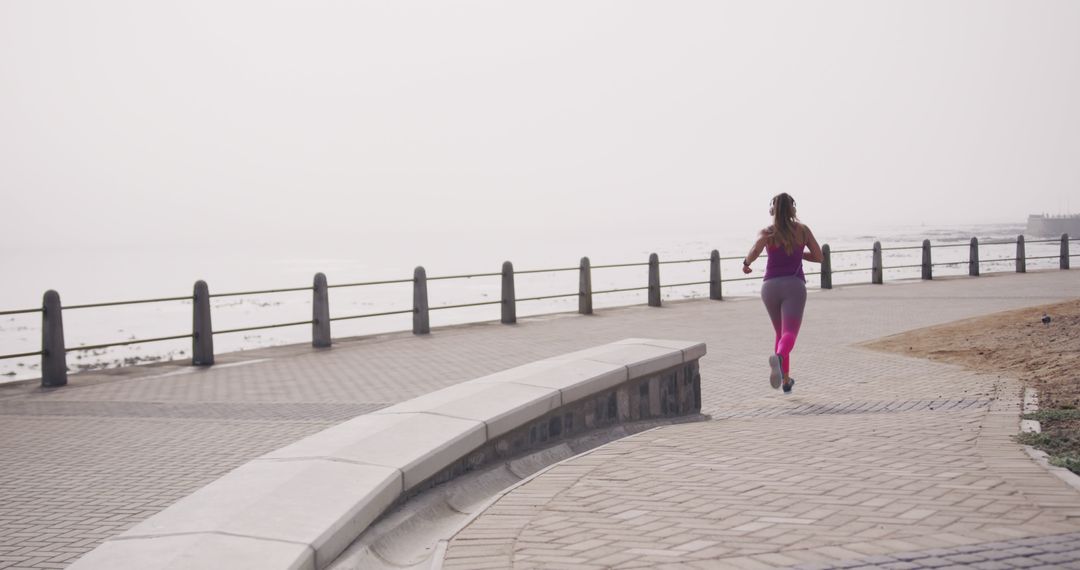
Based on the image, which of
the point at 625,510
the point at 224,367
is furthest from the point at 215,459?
the point at 224,367

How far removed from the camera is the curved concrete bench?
14.0 feet

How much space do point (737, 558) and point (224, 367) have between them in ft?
35.2

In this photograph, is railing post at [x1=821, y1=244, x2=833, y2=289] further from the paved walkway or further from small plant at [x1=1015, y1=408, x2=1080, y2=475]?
small plant at [x1=1015, y1=408, x2=1080, y2=475]

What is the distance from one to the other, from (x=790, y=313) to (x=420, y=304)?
8694mm

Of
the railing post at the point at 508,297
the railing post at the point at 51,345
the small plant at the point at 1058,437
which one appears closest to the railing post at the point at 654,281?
the railing post at the point at 508,297

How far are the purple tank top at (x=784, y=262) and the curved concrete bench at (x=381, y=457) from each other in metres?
1.22

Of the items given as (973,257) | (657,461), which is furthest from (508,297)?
(973,257)

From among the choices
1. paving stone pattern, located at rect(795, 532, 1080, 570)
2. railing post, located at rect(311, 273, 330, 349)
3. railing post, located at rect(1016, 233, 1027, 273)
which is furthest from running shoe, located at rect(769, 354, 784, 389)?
railing post, located at rect(1016, 233, 1027, 273)

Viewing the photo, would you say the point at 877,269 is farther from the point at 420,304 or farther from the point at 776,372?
the point at 776,372

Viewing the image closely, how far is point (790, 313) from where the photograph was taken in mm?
9906

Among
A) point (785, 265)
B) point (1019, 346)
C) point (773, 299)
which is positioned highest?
point (785, 265)

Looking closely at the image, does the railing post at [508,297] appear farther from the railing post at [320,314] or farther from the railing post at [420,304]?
the railing post at [320,314]

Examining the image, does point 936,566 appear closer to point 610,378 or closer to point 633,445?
point 633,445

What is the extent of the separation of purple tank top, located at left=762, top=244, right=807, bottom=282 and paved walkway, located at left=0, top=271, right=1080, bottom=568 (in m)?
1.23
